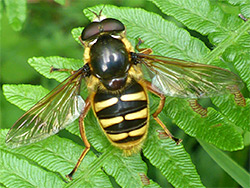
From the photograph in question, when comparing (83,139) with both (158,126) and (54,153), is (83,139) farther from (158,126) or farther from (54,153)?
(158,126)

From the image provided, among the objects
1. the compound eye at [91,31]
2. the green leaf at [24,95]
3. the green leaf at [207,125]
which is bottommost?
the green leaf at [24,95]

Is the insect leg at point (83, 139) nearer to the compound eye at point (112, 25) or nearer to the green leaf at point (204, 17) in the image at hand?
the compound eye at point (112, 25)

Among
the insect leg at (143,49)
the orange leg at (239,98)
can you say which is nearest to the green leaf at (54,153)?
the insect leg at (143,49)

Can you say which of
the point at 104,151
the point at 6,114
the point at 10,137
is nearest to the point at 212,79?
the point at 104,151

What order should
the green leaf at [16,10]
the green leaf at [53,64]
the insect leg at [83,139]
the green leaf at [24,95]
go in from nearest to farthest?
the insect leg at [83,139] < the green leaf at [24,95] < the green leaf at [53,64] < the green leaf at [16,10]

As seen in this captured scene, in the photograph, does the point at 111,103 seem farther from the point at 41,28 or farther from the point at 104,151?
the point at 41,28

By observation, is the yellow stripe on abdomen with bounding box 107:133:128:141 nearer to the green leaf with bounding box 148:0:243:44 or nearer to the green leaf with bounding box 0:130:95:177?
the green leaf with bounding box 0:130:95:177
